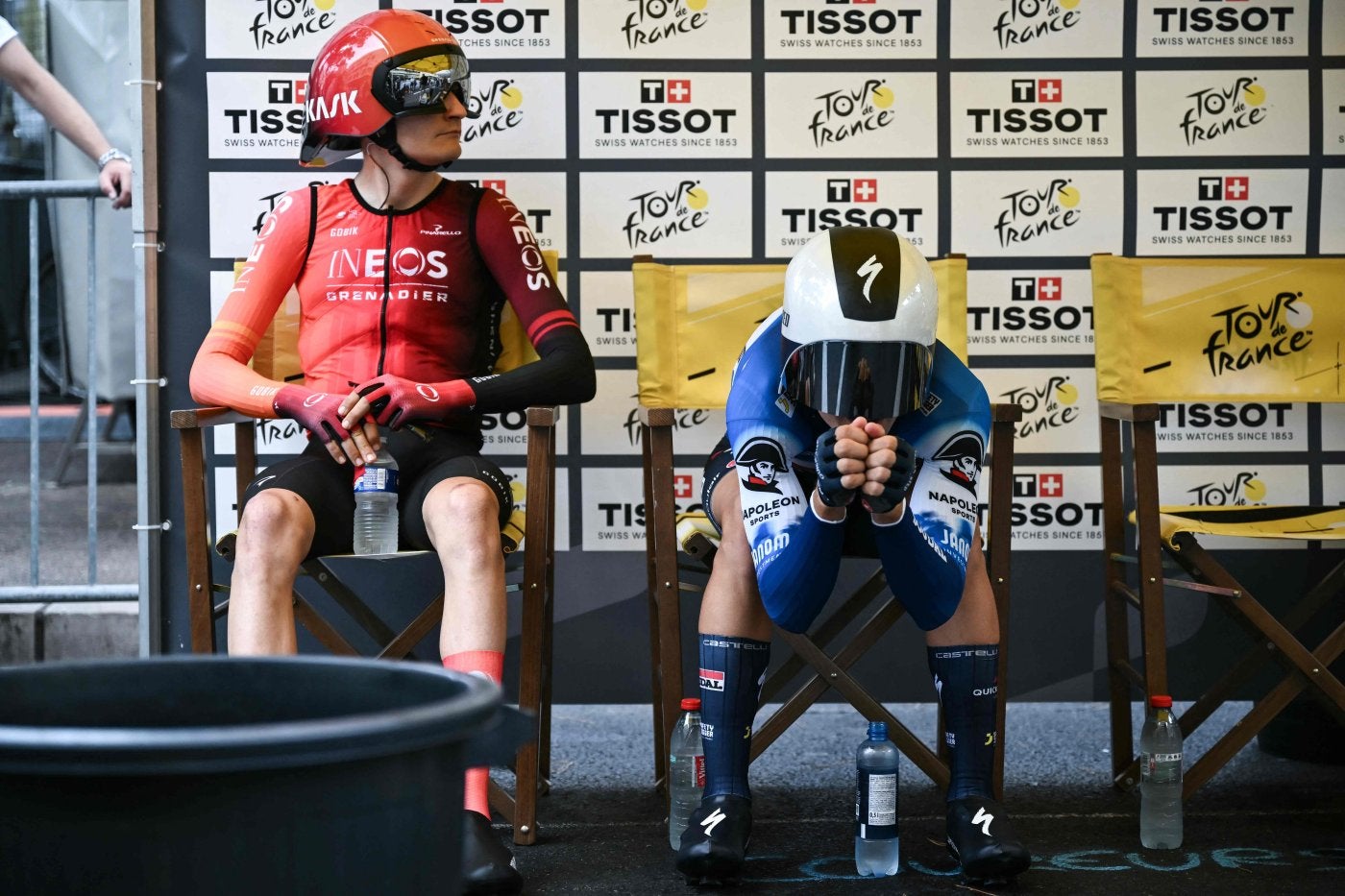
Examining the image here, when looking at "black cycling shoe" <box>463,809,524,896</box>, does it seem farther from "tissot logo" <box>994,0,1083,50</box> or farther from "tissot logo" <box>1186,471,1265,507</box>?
"tissot logo" <box>994,0,1083,50</box>

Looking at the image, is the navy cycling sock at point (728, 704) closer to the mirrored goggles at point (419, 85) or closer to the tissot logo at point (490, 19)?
the mirrored goggles at point (419, 85)

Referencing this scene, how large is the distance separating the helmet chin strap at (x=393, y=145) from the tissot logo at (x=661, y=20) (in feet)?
2.53

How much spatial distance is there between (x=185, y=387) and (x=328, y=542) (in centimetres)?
101

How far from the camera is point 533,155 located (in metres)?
3.57

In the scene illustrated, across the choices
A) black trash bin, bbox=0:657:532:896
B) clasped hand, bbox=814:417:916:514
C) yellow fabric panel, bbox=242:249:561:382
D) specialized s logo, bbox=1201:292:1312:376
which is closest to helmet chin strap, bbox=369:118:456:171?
yellow fabric panel, bbox=242:249:561:382

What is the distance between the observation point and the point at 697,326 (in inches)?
131

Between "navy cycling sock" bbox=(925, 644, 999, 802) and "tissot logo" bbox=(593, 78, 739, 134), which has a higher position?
"tissot logo" bbox=(593, 78, 739, 134)

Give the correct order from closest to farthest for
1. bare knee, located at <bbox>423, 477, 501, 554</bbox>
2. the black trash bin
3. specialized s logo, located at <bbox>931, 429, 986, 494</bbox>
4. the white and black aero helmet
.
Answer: the black trash bin, the white and black aero helmet, specialized s logo, located at <bbox>931, 429, 986, 494</bbox>, bare knee, located at <bbox>423, 477, 501, 554</bbox>

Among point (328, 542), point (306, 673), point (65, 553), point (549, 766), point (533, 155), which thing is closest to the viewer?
point (306, 673)

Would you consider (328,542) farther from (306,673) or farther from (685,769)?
(306,673)

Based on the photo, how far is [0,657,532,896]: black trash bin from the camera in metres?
0.91

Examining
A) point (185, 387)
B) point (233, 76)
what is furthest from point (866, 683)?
point (233, 76)

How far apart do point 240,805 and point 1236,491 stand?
10.8 ft

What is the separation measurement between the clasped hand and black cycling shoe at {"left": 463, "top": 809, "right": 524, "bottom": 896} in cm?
87
